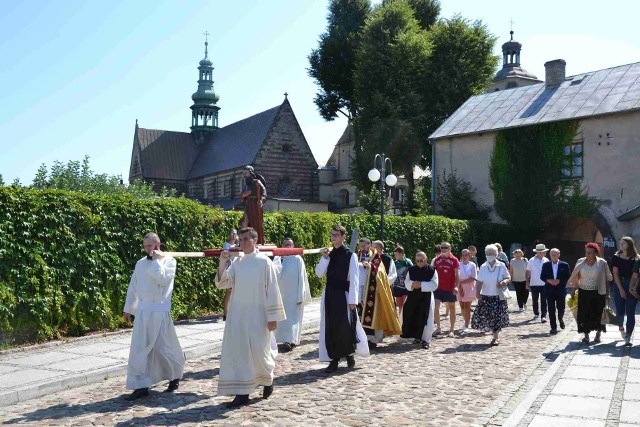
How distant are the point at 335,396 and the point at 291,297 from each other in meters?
4.00

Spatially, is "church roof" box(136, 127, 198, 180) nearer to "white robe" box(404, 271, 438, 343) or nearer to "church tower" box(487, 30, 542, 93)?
"church tower" box(487, 30, 542, 93)

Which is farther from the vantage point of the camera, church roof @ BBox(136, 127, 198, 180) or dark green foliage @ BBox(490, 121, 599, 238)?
church roof @ BBox(136, 127, 198, 180)

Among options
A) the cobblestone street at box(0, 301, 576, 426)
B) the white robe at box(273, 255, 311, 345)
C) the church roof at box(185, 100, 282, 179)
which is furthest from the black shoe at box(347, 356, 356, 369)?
the church roof at box(185, 100, 282, 179)

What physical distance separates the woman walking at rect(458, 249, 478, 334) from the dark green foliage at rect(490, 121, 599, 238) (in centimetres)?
1656

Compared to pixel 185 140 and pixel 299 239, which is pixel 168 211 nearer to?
pixel 299 239

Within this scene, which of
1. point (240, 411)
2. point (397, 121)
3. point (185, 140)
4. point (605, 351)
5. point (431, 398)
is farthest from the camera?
point (185, 140)

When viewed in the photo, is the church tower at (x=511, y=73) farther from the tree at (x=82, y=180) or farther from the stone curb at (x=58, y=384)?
the stone curb at (x=58, y=384)

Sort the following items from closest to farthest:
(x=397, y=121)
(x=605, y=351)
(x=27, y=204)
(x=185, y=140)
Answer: (x=605, y=351) < (x=27, y=204) < (x=397, y=121) < (x=185, y=140)

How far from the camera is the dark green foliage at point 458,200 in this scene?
32844 millimetres

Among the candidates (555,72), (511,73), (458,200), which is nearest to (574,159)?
(458,200)

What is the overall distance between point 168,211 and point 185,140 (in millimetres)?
50069

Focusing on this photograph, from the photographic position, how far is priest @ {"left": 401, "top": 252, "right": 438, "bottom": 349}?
11.8 m

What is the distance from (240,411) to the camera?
6926mm

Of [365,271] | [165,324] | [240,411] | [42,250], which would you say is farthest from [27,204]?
[240,411]
